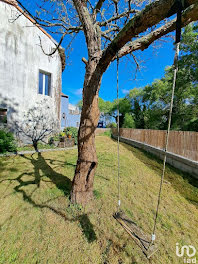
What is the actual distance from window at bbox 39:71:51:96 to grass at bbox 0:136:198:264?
5.40 m

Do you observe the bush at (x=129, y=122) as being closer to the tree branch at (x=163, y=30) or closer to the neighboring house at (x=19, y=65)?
the neighboring house at (x=19, y=65)

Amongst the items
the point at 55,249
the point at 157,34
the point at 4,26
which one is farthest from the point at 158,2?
the point at 4,26

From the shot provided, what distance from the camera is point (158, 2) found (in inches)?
A: 42.1

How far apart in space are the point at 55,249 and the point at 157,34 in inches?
127

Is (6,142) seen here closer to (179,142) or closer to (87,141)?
(87,141)

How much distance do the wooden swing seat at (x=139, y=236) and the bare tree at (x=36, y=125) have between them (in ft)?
18.4

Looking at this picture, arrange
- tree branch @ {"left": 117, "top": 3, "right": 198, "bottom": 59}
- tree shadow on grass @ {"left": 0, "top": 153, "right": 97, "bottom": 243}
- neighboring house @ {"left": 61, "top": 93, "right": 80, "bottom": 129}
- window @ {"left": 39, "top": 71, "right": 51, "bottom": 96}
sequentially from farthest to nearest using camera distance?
neighboring house @ {"left": 61, "top": 93, "right": 80, "bottom": 129} < window @ {"left": 39, "top": 71, "right": 51, "bottom": 96} < tree shadow on grass @ {"left": 0, "top": 153, "right": 97, "bottom": 243} < tree branch @ {"left": 117, "top": 3, "right": 198, "bottom": 59}

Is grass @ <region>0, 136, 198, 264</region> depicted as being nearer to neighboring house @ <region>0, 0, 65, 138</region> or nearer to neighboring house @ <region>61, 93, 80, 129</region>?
neighboring house @ <region>0, 0, 65, 138</region>

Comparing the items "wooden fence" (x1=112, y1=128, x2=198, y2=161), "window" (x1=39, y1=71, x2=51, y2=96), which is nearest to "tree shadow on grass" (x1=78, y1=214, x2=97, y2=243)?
"wooden fence" (x1=112, y1=128, x2=198, y2=161)

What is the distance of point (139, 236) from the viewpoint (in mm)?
1688

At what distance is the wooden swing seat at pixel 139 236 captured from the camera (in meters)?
1.51

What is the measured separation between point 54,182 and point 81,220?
4.72ft

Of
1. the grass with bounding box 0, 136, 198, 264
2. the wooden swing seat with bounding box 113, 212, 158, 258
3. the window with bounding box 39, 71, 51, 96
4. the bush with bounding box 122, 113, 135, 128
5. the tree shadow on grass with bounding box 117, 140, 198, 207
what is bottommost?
the tree shadow on grass with bounding box 117, 140, 198, 207

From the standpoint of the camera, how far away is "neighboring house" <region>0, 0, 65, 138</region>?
5.75m
